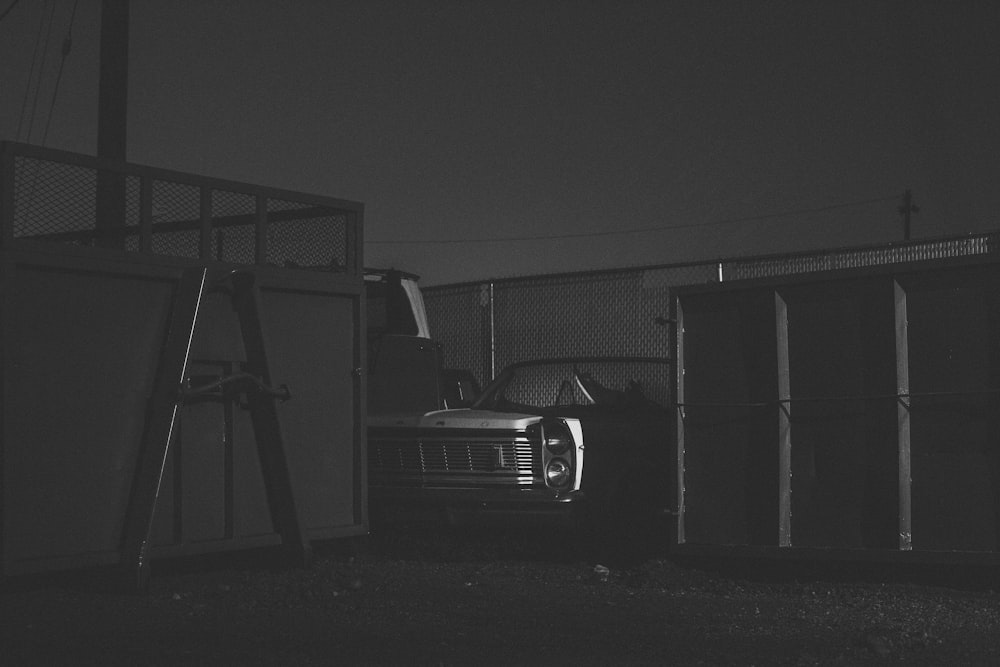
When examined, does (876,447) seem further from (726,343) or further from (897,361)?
(726,343)

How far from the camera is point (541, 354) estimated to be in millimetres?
16375

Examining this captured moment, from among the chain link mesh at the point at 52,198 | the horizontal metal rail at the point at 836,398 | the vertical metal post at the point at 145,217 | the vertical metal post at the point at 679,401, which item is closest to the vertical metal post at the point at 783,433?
the horizontal metal rail at the point at 836,398

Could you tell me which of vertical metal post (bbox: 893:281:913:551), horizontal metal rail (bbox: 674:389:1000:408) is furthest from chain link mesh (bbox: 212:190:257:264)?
vertical metal post (bbox: 893:281:913:551)

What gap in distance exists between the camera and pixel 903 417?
346 inches

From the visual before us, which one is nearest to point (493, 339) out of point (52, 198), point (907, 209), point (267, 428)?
point (267, 428)

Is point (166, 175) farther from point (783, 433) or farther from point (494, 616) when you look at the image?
point (783, 433)

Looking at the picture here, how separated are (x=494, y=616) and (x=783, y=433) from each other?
2.56 metres

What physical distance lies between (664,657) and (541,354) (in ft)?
32.4

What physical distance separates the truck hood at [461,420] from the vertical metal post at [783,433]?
201cm

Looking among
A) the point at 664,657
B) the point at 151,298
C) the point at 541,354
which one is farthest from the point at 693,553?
the point at 541,354

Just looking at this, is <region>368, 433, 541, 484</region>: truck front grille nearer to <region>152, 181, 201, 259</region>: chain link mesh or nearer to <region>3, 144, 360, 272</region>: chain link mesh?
<region>3, 144, 360, 272</region>: chain link mesh

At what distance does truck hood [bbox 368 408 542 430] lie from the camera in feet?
34.9

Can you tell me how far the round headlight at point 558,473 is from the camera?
34.6 feet

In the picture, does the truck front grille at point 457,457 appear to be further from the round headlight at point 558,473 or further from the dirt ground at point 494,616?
the dirt ground at point 494,616
